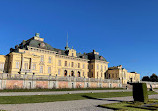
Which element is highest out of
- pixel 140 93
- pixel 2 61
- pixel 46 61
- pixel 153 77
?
pixel 46 61

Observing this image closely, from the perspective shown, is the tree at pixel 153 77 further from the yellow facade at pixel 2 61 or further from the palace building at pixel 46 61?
the yellow facade at pixel 2 61

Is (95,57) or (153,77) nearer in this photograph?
(95,57)

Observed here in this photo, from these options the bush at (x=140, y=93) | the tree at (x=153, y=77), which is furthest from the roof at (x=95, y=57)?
the bush at (x=140, y=93)

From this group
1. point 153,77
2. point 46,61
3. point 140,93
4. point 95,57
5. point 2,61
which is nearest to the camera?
point 140,93

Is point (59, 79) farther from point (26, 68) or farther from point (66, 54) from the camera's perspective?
point (66, 54)

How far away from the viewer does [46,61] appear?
1772 inches

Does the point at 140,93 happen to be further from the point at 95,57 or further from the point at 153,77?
the point at 153,77

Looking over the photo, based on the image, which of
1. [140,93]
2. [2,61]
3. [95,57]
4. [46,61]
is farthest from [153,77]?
[2,61]

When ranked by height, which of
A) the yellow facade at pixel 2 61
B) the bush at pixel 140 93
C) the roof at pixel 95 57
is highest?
the roof at pixel 95 57

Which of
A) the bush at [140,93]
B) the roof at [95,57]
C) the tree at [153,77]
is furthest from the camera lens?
the tree at [153,77]

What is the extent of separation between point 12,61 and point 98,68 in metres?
35.8

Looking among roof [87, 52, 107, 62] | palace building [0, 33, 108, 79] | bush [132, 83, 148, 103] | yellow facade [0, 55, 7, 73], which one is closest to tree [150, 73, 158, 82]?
palace building [0, 33, 108, 79]

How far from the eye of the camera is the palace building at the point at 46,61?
36219mm

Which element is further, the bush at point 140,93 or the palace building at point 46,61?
the palace building at point 46,61
